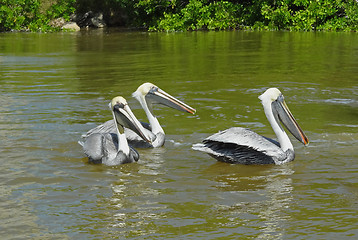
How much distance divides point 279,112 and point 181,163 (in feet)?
3.83

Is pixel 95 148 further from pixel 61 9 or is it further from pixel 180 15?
pixel 61 9

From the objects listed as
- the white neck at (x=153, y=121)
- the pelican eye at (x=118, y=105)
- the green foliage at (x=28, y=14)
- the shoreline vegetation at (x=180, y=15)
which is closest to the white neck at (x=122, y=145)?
the pelican eye at (x=118, y=105)

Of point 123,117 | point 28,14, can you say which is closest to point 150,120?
point 123,117

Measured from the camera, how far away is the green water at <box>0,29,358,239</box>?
186 inches

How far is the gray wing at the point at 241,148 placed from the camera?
618cm

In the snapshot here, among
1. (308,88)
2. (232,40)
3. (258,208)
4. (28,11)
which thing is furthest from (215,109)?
(28,11)

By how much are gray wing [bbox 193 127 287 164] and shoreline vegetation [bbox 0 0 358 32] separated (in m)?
19.1

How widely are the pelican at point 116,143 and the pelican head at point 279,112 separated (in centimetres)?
125

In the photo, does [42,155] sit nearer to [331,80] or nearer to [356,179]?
[356,179]

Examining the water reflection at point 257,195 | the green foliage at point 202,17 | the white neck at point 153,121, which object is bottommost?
Answer: the water reflection at point 257,195

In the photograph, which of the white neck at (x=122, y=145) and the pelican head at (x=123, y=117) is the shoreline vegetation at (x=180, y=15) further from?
the white neck at (x=122, y=145)

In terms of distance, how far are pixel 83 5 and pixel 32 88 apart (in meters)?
19.9

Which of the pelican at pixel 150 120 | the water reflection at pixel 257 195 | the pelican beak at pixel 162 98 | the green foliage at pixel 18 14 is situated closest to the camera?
the water reflection at pixel 257 195

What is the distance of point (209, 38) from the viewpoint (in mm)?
22328
